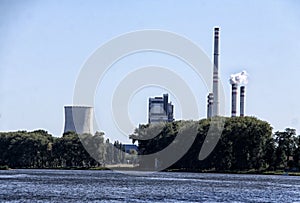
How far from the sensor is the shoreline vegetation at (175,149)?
11900 centimetres

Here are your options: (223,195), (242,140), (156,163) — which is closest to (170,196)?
(223,195)

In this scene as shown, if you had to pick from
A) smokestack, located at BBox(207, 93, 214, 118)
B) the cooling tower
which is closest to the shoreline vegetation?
the cooling tower

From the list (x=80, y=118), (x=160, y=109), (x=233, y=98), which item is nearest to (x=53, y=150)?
(x=80, y=118)

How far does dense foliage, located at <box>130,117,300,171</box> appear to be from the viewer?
11856 centimetres

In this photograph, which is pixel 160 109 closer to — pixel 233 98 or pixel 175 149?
pixel 233 98

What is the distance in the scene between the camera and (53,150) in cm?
14412

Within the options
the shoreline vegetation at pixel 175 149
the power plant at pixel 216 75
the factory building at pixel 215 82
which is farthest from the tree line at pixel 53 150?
the power plant at pixel 216 75

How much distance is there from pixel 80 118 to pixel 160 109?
54823 mm

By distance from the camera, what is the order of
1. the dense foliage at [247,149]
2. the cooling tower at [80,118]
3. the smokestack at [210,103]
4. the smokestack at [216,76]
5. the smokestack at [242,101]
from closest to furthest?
the dense foliage at [247,149], the cooling tower at [80,118], the smokestack at [242,101], the smokestack at [216,76], the smokestack at [210,103]

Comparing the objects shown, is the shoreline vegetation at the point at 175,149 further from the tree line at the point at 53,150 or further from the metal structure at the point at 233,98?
the metal structure at the point at 233,98

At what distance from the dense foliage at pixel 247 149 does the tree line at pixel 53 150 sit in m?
20.4

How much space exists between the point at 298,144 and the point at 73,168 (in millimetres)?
41806

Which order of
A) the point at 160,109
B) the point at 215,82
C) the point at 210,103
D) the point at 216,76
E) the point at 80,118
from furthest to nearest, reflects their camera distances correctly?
the point at 160,109 → the point at 210,103 → the point at 215,82 → the point at 216,76 → the point at 80,118

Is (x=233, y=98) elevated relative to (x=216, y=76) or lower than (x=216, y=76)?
lower
